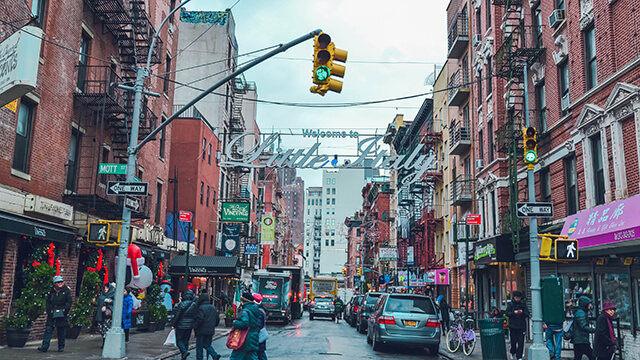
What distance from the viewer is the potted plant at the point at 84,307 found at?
723 inches

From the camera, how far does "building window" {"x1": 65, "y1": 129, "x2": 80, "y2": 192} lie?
20.5 metres

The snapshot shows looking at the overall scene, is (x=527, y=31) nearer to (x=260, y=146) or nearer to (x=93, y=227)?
(x=260, y=146)

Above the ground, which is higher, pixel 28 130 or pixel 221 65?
pixel 221 65

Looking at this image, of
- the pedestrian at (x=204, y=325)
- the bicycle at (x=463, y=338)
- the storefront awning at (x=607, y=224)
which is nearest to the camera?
the pedestrian at (x=204, y=325)

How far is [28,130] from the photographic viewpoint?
17.6 m

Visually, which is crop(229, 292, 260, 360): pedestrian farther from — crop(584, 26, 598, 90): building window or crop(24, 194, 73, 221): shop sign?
crop(584, 26, 598, 90): building window

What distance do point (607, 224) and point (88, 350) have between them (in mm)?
14347

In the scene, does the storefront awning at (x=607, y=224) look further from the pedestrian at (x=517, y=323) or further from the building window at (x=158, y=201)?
the building window at (x=158, y=201)

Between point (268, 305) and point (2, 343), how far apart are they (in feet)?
64.8

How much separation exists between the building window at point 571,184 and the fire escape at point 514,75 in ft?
7.54

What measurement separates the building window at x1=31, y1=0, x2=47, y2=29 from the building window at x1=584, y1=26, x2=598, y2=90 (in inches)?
675

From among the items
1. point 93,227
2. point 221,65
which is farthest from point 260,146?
point 221,65

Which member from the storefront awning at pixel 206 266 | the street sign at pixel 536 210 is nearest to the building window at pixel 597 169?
the street sign at pixel 536 210

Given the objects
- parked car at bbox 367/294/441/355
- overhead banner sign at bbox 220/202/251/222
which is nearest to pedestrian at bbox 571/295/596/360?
A: parked car at bbox 367/294/441/355
